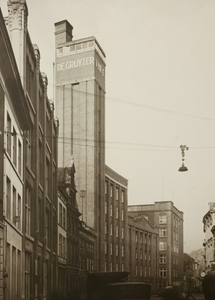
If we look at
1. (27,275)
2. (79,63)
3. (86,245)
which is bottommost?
(27,275)

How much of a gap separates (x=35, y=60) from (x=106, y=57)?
2133 mm

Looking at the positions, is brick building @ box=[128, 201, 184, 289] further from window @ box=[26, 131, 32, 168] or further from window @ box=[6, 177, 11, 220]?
window @ box=[6, 177, 11, 220]

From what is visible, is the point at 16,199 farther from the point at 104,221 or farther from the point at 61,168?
the point at 104,221

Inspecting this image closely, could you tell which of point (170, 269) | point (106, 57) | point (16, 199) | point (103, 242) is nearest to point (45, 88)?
point (106, 57)

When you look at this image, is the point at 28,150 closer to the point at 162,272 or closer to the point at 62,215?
the point at 62,215

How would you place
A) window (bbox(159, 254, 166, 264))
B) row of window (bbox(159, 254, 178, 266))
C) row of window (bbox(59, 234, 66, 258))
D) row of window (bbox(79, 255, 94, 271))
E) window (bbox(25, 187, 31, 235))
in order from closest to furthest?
window (bbox(25, 187, 31, 235)), row of window (bbox(59, 234, 66, 258)), row of window (bbox(79, 255, 94, 271)), row of window (bbox(159, 254, 178, 266)), window (bbox(159, 254, 166, 264))

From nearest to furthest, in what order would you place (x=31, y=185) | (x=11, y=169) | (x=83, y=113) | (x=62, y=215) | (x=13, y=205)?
(x=11, y=169)
(x=13, y=205)
(x=31, y=185)
(x=62, y=215)
(x=83, y=113)

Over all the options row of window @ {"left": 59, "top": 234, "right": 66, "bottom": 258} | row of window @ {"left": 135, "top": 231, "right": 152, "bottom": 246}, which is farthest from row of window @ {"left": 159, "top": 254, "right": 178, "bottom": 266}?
row of window @ {"left": 59, "top": 234, "right": 66, "bottom": 258}

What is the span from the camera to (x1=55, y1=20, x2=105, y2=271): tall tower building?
1384cm

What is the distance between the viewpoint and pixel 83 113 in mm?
14062

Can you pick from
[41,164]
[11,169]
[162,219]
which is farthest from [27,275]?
[162,219]

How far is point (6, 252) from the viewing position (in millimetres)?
10797

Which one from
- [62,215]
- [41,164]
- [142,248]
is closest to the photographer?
[41,164]

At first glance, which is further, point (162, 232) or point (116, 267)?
point (162, 232)
